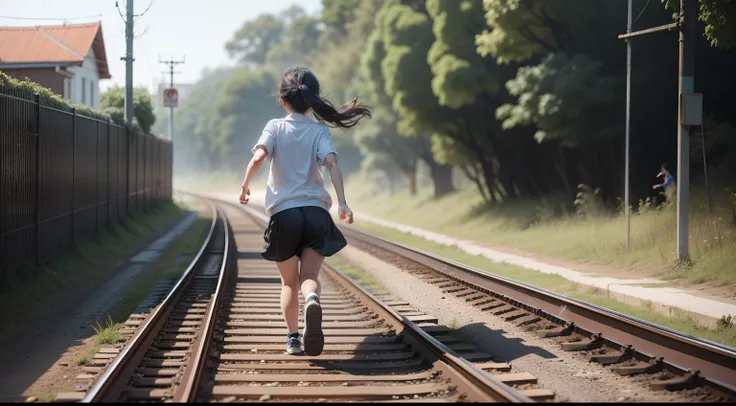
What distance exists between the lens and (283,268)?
24.6 ft

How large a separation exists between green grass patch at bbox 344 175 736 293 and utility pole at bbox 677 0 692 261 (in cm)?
45

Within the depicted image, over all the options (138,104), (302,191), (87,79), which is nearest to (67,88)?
(138,104)

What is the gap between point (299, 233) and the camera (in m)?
7.20

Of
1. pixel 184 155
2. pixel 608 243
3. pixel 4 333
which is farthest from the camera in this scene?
pixel 184 155

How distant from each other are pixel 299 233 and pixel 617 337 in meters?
3.19

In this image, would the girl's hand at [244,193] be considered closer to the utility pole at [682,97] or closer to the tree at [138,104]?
the utility pole at [682,97]

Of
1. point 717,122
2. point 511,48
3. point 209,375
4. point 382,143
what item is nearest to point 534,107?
point 511,48

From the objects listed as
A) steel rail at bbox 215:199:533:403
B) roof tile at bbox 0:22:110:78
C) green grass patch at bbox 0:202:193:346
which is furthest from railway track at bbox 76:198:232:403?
roof tile at bbox 0:22:110:78

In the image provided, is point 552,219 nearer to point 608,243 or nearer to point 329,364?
point 608,243

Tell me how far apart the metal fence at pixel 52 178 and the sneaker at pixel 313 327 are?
575 centimetres

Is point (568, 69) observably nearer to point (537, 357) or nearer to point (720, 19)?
→ point (720, 19)

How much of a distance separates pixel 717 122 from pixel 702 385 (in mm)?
16113

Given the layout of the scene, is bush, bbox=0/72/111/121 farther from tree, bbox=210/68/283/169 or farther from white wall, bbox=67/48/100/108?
tree, bbox=210/68/283/169

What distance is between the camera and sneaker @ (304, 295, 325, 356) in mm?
7035
